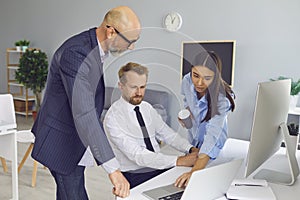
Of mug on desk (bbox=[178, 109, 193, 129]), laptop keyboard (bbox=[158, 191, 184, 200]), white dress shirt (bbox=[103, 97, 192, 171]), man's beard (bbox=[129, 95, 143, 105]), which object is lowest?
laptop keyboard (bbox=[158, 191, 184, 200])

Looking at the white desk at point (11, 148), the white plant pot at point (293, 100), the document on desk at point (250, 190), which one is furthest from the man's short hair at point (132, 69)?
the white plant pot at point (293, 100)

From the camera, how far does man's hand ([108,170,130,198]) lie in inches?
50.8

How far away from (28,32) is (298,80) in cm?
501

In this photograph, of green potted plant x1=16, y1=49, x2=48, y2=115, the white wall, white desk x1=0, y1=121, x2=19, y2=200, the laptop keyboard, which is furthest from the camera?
green potted plant x1=16, y1=49, x2=48, y2=115

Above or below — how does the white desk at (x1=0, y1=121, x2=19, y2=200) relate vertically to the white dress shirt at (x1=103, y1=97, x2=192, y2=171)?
below

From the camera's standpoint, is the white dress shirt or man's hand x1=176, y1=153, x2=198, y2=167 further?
man's hand x1=176, y1=153, x2=198, y2=167

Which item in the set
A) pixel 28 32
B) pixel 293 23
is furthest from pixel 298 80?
pixel 28 32

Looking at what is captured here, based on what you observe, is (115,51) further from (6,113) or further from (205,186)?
(6,113)

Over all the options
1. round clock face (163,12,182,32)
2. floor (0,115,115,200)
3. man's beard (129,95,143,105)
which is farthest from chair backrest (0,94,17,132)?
round clock face (163,12,182,32)

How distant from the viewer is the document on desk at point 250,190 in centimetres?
132

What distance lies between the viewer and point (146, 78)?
1352mm

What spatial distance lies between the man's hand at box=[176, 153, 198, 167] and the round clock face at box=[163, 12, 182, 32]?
3439 millimetres

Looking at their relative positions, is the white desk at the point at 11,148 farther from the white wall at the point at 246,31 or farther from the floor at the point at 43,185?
the white wall at the point at 246,31

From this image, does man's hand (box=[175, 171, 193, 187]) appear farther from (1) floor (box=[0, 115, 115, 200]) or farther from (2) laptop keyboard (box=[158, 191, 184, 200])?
(1) floor (box=[0, 115, 115, 200])
